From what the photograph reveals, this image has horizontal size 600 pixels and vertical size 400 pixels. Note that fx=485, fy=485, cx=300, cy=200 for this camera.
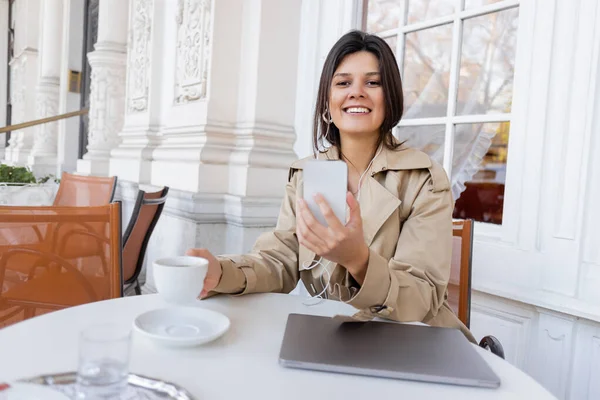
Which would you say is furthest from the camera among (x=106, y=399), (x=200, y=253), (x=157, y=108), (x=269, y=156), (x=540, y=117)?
(x=157, y=108)

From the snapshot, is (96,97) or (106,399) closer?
(106,399)

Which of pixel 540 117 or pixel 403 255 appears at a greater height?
pixel 540 117

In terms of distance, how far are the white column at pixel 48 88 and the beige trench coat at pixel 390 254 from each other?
20.1 feet

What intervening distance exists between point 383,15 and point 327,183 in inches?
74.0

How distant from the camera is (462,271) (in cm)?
146

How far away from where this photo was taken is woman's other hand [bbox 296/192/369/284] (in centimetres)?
83

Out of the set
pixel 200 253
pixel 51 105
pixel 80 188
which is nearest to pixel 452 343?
pixel 200 253

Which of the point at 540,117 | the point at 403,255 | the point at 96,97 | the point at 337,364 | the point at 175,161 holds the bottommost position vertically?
Answer: the point at 337,364

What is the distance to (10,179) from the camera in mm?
3781

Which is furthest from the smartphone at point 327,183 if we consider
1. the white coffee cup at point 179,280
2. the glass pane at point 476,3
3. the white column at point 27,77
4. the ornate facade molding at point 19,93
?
the ornate facade molding at point 19,93

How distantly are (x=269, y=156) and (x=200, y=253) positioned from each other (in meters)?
1.61

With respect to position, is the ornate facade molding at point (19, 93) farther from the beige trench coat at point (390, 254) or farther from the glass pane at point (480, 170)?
the beige trench coat at point (390, 254)

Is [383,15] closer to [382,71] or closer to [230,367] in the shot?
[382,71]

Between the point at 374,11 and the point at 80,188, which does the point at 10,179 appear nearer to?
the point at 80,188
